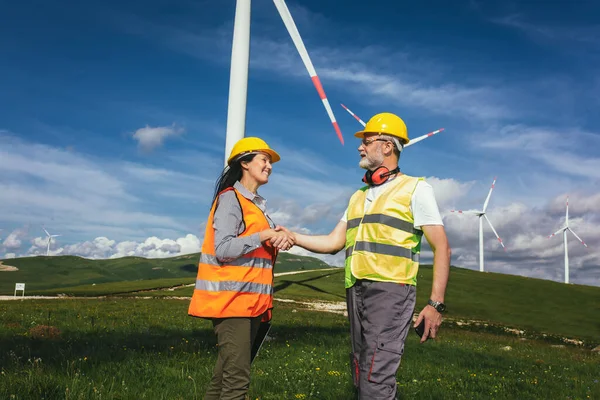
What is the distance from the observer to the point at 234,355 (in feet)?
14.8

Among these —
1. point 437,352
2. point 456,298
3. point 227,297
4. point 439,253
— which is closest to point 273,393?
point 227,297

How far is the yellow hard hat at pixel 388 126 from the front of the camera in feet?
16.5

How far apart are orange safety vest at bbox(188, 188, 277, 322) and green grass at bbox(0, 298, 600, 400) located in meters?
2.17

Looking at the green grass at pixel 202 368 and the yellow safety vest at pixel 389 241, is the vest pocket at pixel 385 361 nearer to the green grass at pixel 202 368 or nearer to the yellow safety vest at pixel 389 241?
the yellow safety vest at pixel 389 241

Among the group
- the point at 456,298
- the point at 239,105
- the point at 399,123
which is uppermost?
the point at 239,105

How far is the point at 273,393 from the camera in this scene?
22.7 feet

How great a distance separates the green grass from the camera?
6373 mm

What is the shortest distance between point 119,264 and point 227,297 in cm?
15755

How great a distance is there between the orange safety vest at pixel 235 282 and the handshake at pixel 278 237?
0.39 ft

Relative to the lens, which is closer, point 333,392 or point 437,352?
point 333,392

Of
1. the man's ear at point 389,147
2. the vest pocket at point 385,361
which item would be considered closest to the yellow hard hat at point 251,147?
the man's ear at point 389,147

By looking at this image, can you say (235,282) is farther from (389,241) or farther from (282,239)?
(389,241)

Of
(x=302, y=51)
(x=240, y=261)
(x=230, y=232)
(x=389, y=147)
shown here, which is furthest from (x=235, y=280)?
(x=302, y=51)

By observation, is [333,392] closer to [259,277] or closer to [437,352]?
[259,277]
